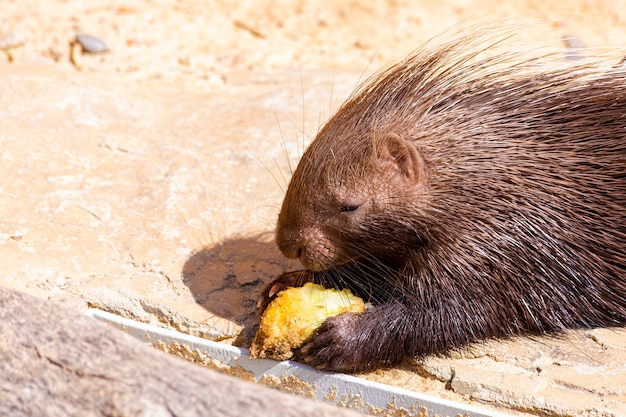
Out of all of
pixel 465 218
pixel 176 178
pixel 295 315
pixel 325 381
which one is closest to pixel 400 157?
pixel 465 218

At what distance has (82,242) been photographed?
411 centimetres

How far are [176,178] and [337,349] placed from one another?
1.78 metres

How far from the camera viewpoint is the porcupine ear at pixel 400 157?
342 centimetres

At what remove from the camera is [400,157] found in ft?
11.3

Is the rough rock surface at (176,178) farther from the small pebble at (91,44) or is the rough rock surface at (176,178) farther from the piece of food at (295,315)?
the piece of food at (295,315)

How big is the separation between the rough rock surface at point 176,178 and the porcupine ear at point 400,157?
80cm

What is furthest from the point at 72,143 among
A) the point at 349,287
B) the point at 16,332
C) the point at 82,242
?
the point at 16,332

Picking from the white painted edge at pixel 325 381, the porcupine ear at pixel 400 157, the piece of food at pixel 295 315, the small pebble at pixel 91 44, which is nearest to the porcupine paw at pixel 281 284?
the piece of food at pixel 295 315

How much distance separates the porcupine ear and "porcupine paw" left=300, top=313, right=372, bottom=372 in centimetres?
69

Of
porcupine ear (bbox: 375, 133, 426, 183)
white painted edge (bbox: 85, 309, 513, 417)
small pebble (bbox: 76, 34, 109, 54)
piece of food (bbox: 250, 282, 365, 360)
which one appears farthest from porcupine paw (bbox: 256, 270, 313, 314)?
small pebble (bbox: 76, 34, 109, 54)

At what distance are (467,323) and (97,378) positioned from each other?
1.63m

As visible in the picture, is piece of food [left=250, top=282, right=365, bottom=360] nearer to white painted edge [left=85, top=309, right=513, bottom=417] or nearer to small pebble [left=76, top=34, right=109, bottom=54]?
white painted edge [left=85, top=309, right=513, bottom=417]

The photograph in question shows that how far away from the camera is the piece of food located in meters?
3.36

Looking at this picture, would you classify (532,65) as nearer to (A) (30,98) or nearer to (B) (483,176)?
(B) (483,176)
